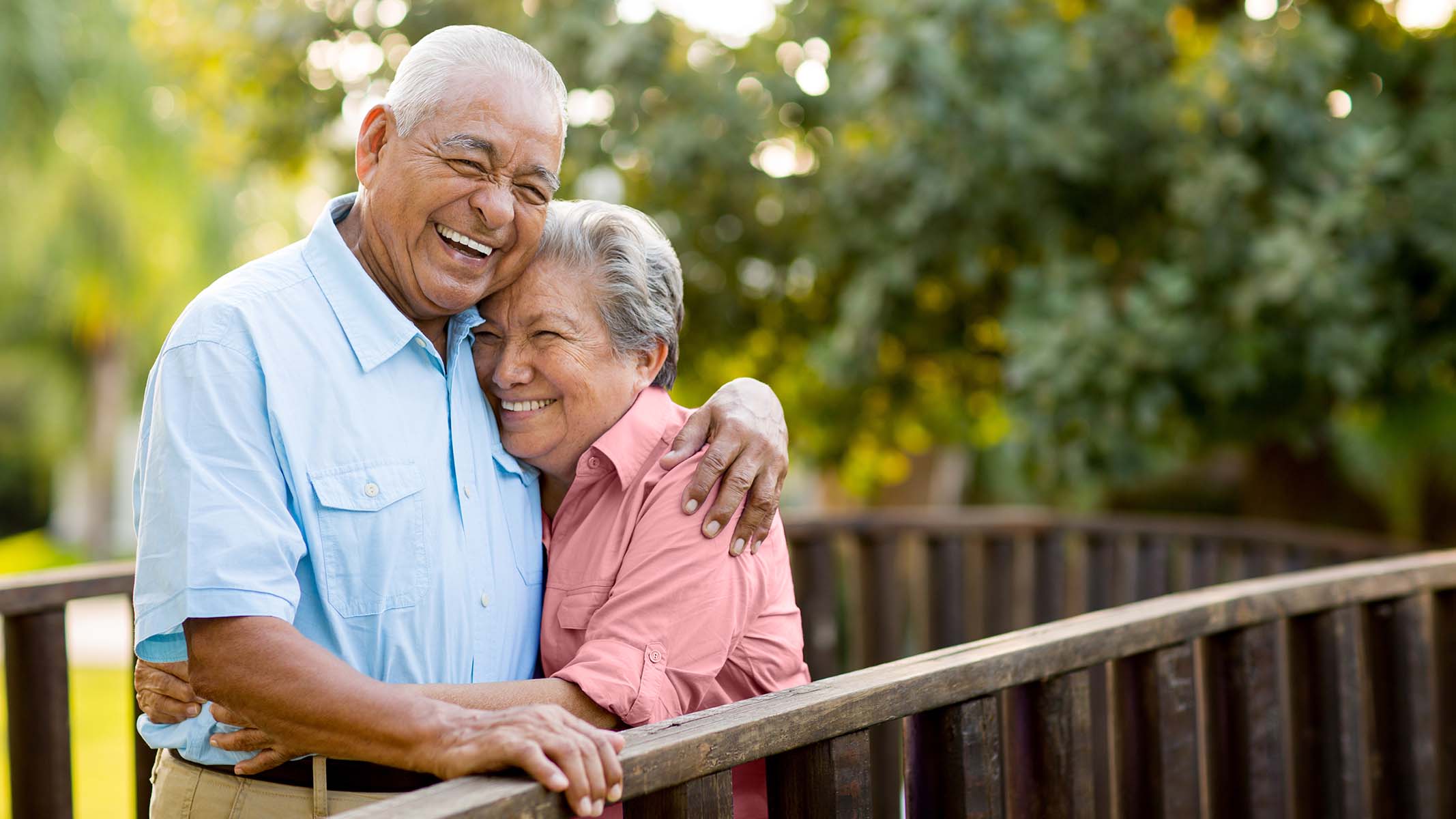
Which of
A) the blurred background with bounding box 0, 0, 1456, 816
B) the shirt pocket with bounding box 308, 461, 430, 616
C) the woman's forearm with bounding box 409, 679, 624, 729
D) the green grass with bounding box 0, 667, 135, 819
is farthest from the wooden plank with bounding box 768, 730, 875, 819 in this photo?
the green grass with bounding box 0, 667, 135, 819

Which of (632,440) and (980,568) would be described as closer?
(632,440)

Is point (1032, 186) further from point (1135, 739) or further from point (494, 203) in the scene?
point (494, 203)

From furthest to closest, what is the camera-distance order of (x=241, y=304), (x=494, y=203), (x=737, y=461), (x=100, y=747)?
(x=100, y=747), (x=737, y=461), (x=494, y=203), (x=241, y=304)

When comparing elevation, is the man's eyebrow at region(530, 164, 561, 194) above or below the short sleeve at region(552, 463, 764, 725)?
above

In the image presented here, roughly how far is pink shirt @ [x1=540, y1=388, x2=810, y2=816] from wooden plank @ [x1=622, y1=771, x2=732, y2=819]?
0.77 feet

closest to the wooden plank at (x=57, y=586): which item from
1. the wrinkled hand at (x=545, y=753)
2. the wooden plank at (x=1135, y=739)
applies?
the wrinkled hand at (x=545, y=753)

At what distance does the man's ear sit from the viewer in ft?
6.30

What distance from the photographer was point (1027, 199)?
16.8 ft

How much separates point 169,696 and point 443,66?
108 centimetres

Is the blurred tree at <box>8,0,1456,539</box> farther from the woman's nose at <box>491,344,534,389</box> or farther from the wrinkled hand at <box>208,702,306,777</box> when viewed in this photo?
the wrinkled hand at <box>208,702,306,777</box>

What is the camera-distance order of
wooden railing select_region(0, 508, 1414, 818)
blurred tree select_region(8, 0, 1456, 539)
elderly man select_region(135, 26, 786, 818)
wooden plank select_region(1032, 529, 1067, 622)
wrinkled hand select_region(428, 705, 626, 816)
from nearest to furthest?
1. wrinkled hand select_region(428, 705, 626, 816)
2. elderly man select_region(135, 26, 786, 818)
3. blurred tree select_region(8, 0, 1456, 539)
4. wooden railing select_region(0, 508, 1414, 818)
5. wooden plank select_region(1032, 529, 1067, 622)

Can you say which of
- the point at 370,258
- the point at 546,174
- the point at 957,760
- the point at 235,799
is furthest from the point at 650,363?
the point at 235,799

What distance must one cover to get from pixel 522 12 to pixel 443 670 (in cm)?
455

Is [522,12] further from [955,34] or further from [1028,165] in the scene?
[1028,165]
